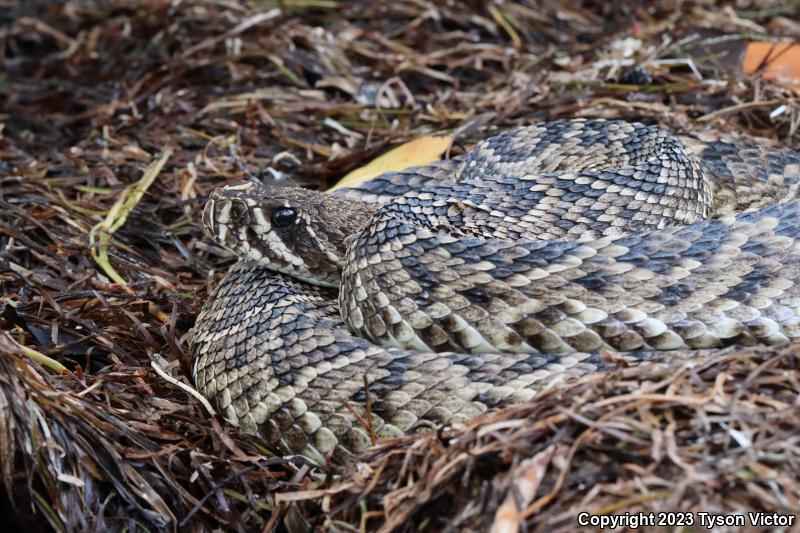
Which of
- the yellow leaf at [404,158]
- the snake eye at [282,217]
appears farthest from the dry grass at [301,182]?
the snake eye at [282,217]

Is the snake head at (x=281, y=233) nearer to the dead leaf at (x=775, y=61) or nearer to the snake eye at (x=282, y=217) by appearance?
the snake eye at (x=282, y=217)

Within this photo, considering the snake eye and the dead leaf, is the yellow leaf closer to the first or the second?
the snake eye

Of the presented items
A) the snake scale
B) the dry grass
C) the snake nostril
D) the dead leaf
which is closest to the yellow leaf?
the dry grass

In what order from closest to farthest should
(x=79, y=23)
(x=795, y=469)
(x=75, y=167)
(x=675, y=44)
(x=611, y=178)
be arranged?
(x=795, y=469) < (x=611, y=178) < (x=75, y=167) < (x=675, y=44) < (x=79, y=23)

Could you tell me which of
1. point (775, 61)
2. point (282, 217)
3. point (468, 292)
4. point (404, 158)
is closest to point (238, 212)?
point (282, 217)

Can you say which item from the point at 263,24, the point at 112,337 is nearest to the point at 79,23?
the point at 263,24

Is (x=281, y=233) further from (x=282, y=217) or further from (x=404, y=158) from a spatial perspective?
(x=404, y=158)

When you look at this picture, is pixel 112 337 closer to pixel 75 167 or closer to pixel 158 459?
pixel 158 459
